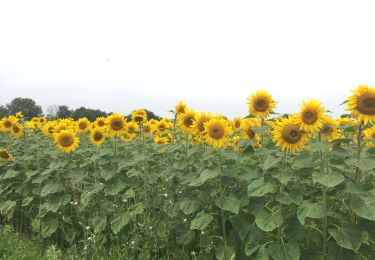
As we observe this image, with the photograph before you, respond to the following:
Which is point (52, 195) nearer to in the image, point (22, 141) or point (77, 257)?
point (77, 257)

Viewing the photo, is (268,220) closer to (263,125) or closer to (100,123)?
(263,125)

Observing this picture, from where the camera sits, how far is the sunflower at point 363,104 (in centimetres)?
431

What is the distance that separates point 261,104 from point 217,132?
69cm

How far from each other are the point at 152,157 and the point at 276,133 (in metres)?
2.55

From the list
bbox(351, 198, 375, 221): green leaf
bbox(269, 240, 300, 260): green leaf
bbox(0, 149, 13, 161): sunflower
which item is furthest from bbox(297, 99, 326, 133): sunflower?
bbox(0, 149, 13, 161): sunflower

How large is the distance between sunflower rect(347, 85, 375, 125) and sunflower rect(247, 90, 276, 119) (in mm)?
1125

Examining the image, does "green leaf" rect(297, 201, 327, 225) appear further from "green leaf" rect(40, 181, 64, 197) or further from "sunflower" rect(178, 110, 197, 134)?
"green leaf" rect(40, 181, 64, 197)

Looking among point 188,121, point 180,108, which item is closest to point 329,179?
point 188,121

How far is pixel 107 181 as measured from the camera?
649 centimetres

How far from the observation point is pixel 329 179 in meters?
4.15

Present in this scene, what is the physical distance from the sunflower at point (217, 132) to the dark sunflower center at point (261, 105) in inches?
17.3

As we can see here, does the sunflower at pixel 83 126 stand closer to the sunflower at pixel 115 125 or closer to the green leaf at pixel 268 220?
the sunflower at pixel 115 125

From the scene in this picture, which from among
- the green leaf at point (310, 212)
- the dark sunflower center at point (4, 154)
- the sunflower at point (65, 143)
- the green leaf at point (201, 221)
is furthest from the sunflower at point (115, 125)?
the green leaf at point (310, 212)

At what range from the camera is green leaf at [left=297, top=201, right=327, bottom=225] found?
4.17m
